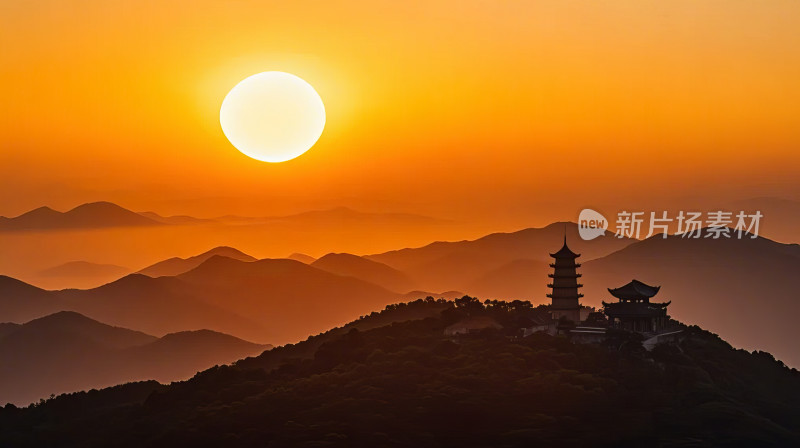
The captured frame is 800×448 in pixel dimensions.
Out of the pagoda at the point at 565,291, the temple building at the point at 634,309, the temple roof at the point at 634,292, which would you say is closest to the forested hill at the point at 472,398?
the temple building at the point at 634,309

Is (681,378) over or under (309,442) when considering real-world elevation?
over

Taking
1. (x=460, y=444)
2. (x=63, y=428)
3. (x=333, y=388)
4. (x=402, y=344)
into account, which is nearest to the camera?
(x=460, y=444)

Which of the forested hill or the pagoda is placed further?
the pagoda

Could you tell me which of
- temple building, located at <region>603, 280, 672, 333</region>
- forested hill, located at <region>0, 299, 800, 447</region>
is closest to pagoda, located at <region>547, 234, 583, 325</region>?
forested hill, located at <region>0, 299, 800, 447</region>

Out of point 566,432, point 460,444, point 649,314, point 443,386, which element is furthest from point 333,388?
point 649,314

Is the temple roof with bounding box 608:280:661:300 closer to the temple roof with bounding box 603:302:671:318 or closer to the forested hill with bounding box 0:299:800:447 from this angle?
the temple roof with bounding box 603:302:671:318

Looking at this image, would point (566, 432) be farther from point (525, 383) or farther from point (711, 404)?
point (711, 404)

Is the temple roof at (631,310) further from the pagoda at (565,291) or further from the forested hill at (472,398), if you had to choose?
the pagoda at (565,291)

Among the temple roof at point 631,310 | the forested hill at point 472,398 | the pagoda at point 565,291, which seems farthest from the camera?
the pagoda at point 565,291

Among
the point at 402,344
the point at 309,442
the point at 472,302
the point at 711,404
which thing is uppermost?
the point at 472,302
